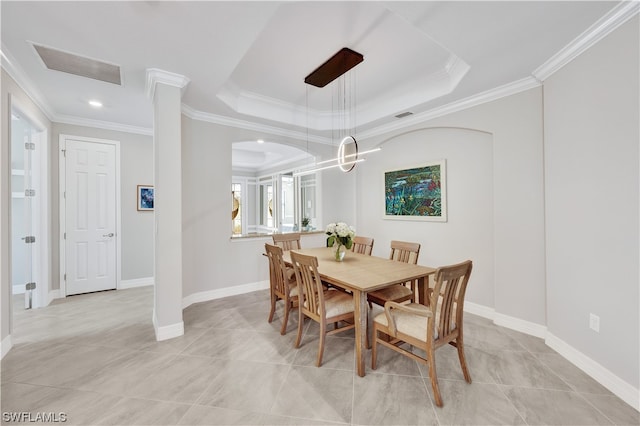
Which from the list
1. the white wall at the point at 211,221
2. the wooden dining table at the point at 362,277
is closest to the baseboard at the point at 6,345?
the white wall at the point at 211,221

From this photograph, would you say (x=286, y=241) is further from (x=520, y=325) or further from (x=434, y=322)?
(x=520, y=325)

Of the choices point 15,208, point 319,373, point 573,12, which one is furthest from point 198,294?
point 573,12

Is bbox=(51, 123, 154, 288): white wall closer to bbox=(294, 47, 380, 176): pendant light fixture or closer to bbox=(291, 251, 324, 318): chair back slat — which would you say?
bbox=(294, 47, 380, 176): pendant light fixture

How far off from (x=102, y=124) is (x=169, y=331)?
355cm

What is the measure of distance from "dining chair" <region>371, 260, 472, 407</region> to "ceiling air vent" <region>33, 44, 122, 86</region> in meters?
3.44

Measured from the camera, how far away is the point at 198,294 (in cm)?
377

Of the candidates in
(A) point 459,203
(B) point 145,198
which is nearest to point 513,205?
(A) point 459,203

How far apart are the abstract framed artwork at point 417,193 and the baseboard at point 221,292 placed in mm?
2420

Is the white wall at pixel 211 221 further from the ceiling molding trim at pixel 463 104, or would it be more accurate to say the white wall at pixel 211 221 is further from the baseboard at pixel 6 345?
the ceiling molding trim at pixel 463 104

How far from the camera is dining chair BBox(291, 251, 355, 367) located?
2.21m

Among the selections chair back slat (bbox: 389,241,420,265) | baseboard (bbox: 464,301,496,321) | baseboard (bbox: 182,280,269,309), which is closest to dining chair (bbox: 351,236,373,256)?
chair back slat (bbox: 389,241,420,265)

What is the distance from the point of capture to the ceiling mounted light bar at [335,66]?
8.77 feet

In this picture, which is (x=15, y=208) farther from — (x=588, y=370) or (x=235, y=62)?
(x=588, y=370)

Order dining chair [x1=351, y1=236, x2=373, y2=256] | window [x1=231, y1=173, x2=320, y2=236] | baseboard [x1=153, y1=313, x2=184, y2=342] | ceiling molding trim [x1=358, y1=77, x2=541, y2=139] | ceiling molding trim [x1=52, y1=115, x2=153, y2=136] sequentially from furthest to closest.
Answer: window [x1=231, y1=173, x2=320, y2=236] < ceiling molding trim [x1=52, y1=115, x2=153, y2=136] < dining chair [x1=351, y1=236, x2=373, y2=256] < ceiling molding trim [x1=358, y1=77, x2=541, y2=139] < baseboard [x1=153, y1=313, x2=184, y2=342]
